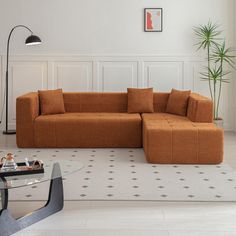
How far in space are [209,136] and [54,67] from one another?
10.5 ft

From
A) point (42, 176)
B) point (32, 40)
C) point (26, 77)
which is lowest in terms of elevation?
point (42, 176)

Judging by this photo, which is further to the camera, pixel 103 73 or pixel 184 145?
pixel 103 73

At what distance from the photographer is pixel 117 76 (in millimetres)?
6996

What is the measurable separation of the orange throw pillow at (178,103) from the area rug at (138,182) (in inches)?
45.8

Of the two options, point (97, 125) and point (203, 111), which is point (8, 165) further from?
point (203, 111)

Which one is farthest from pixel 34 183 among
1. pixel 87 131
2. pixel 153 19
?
pixel 153 19

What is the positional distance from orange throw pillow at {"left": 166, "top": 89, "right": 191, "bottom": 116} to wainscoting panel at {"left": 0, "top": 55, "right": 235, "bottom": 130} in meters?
0.89

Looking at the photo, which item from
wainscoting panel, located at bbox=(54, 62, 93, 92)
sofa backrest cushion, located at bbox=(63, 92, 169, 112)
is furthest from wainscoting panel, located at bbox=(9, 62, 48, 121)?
sofa backrest cushion, located at bbox=(63, 92, 169, 112)

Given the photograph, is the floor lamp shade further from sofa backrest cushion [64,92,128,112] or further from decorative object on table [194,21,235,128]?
decorative object on table [194,21,235,128]

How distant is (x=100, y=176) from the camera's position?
4215mm

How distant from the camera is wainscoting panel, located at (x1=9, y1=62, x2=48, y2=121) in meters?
6.95

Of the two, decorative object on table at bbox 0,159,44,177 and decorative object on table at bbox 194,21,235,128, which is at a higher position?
decorative object on table at bbox 194,21,235,128

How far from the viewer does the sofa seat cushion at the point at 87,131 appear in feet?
18.2

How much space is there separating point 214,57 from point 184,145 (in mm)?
2651
